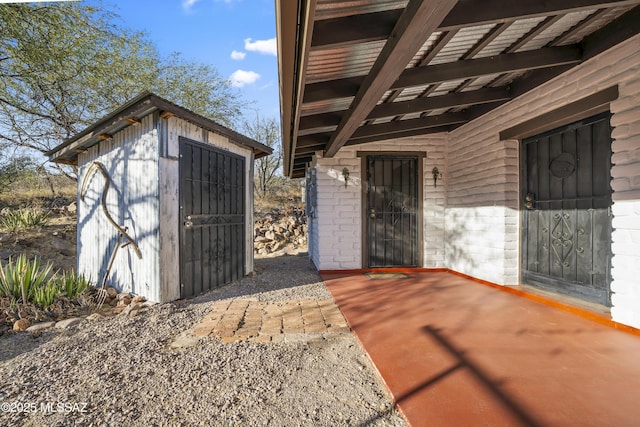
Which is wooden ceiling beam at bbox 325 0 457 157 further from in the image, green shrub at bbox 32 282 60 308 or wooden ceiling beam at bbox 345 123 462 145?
green shrub at bbox 32 282 60 308

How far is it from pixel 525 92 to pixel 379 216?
105 inches

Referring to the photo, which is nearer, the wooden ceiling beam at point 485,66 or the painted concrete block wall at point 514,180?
the painted concrete block wall at point 514,180

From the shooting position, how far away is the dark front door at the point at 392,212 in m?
5.12

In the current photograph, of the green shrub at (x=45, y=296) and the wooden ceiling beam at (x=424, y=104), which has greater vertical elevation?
the wooden ceiling beam at (x=424, y=104)

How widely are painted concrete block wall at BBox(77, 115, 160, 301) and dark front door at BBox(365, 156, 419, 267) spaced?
3311 mm

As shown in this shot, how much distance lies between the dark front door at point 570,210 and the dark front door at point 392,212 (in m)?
1.76

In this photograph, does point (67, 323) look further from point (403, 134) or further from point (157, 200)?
point (403, 134)

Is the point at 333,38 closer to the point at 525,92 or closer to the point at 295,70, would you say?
the point at 295,70

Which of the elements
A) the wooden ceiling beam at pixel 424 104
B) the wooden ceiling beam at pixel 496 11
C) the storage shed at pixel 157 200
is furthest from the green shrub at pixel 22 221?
the wooden ceiling beam at pixel 496 11

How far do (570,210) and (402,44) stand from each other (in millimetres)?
2698

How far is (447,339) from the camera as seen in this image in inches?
93.0

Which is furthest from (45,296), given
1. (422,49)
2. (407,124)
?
(407,124)

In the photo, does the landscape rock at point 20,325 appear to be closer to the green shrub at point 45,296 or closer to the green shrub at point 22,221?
the green shrub at point 45,296

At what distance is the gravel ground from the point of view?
1.52 metres
